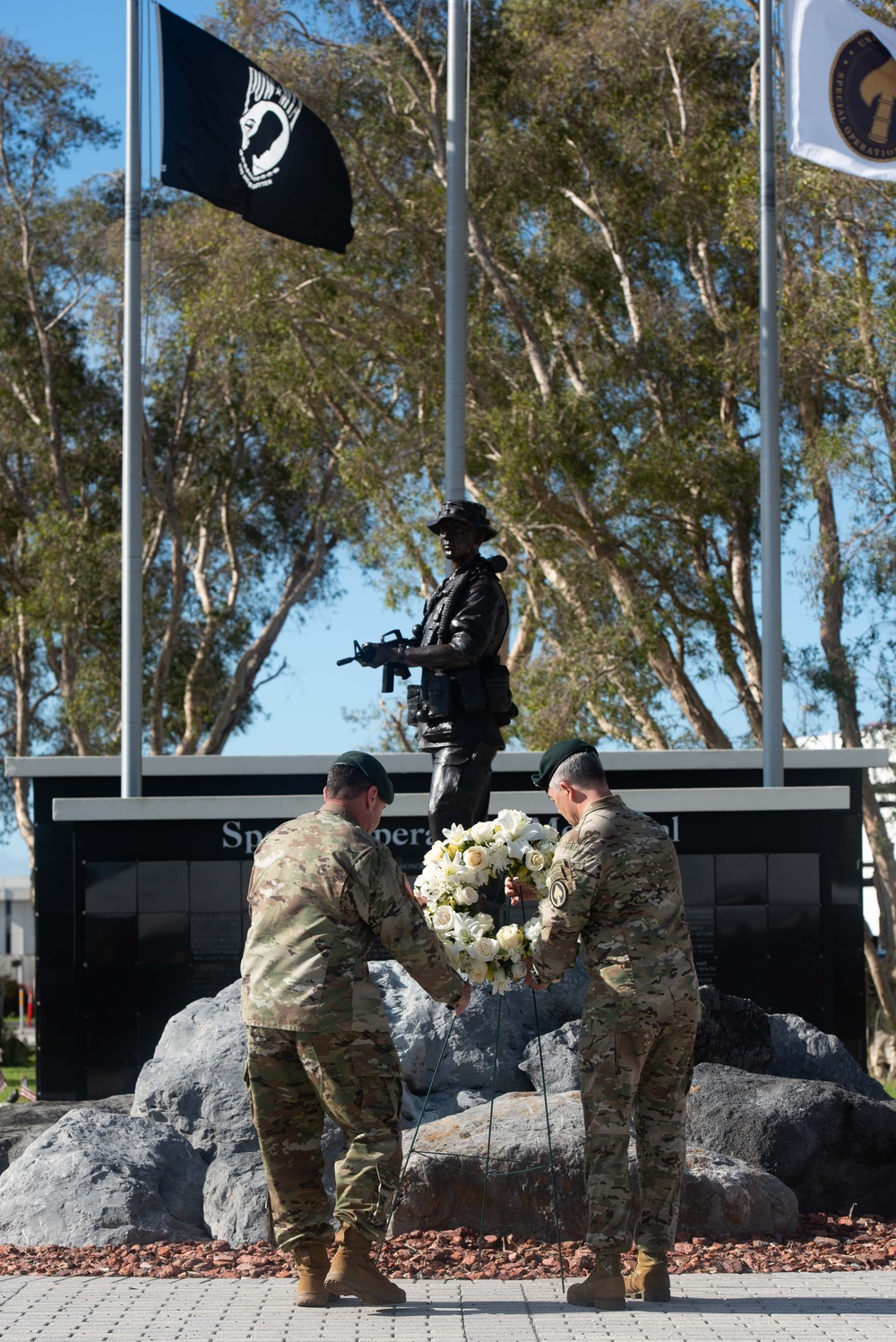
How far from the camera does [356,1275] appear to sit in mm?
5328

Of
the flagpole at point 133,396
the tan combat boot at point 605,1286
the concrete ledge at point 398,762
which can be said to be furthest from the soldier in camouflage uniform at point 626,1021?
the flagpole at point 133,396

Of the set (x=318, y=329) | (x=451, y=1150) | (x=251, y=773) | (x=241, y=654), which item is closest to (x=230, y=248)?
(x=318, y=329)

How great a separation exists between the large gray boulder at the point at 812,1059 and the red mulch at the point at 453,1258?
1.99 metres

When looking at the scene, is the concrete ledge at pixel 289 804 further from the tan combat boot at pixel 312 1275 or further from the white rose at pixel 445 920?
the tan combat boot at pixel 312 1275

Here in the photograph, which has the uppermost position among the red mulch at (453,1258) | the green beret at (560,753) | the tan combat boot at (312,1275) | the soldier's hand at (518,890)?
the green beret at (560,753)

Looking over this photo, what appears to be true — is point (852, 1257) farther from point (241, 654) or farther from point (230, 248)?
point (241, 654)

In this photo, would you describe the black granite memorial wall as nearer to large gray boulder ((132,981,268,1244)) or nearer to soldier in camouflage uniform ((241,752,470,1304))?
large gray boulder ((132,981,268,1244))

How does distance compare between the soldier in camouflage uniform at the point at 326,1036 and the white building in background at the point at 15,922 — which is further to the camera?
the white building in background at the point at 15,922

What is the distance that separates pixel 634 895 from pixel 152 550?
78.7 feet

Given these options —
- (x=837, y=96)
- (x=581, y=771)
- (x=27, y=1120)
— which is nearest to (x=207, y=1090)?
(x=27, y=1120)

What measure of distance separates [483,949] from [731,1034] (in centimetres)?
302

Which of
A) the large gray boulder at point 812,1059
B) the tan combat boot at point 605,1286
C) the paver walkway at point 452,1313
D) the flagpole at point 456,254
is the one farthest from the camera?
the flagpole at point 456,254

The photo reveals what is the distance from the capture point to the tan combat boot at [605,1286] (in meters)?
5.39

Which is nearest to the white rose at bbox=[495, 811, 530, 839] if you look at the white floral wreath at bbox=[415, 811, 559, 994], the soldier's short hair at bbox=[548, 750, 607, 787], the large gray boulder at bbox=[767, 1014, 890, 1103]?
the white floral wreath at bbox=[415, 811, 559, 994]
